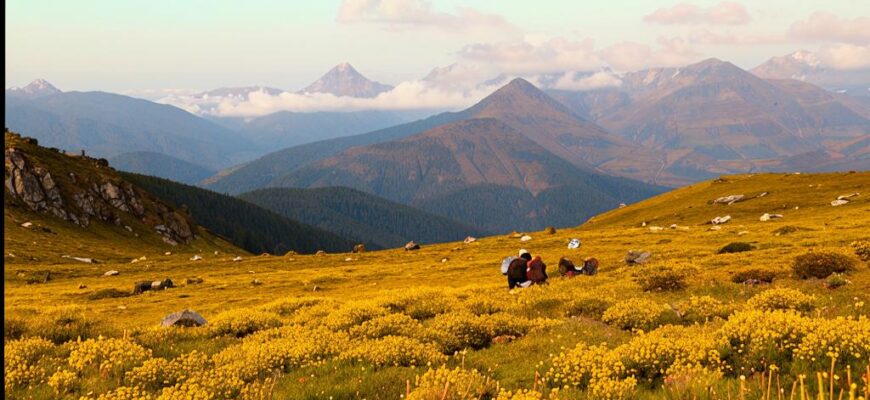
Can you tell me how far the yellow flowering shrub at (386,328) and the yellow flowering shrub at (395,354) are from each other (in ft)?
8.15

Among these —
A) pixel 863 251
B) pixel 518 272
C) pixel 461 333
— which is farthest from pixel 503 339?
pixel 863 251

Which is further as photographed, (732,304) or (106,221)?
(106,221)

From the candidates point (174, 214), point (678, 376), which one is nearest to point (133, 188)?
point (174, 214)

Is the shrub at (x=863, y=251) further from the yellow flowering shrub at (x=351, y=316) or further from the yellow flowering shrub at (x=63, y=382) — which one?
the yellow flowering shrub at (x=63, y=382)

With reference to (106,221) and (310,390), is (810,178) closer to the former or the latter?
(310,390)

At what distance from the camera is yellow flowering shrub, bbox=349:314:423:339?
18.5m

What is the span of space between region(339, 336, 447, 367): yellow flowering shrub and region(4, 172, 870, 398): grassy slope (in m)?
0.68

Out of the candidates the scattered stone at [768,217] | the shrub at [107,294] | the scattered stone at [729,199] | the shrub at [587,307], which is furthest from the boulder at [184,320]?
the scattered stone at [729,199]

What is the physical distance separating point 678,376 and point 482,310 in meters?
12.8

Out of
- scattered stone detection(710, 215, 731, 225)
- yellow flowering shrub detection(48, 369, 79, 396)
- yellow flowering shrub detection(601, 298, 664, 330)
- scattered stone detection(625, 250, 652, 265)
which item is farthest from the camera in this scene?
scattered stone detection(710, 215, 731, 225)

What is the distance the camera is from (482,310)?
78.1 feet

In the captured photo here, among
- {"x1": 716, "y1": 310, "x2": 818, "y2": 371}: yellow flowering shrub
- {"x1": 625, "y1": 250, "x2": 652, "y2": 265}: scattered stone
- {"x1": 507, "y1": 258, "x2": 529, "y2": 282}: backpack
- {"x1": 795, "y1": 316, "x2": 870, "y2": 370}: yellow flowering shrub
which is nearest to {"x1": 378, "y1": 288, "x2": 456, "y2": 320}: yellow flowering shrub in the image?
{"x1": 507, "y1": 258, "x2": 529, "y2": 282}: backpack

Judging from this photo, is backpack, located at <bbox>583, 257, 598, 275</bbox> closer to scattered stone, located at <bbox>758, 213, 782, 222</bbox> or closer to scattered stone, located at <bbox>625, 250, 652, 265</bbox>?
scattered stone, located at <bbox>625, 250, 652, 265</bbox>

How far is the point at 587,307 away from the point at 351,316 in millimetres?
10100
